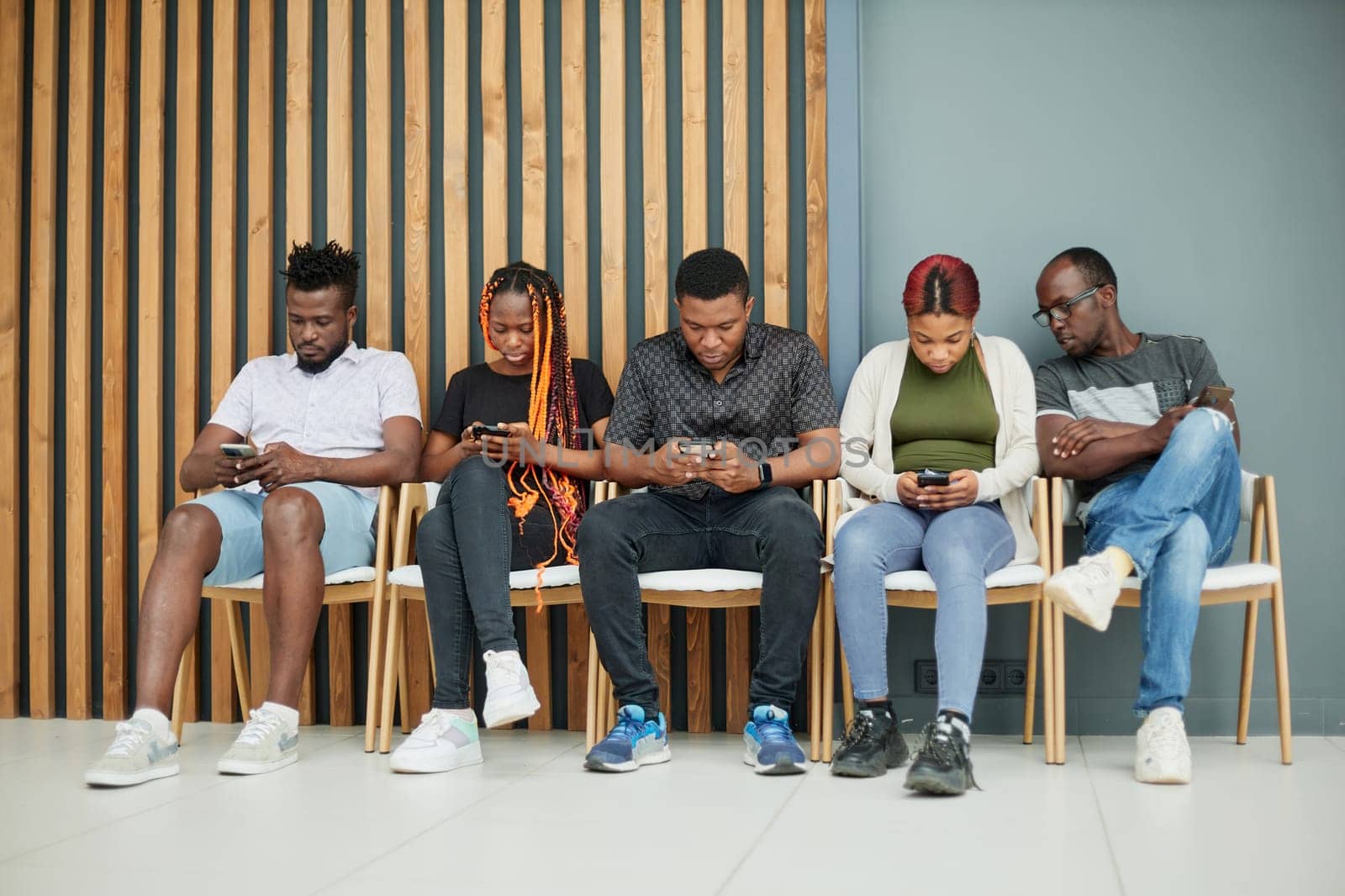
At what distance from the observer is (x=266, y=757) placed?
295cm

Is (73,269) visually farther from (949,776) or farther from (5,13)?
(949,776)

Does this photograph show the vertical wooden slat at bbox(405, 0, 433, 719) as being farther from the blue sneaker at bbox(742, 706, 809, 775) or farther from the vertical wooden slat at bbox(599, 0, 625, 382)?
the blue sneaker at bbox(742, 706, 809, 775)

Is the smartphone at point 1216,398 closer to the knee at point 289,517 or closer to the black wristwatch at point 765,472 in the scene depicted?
the black wristwatch at point 765,472

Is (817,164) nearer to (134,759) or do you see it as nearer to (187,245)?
(187,245)

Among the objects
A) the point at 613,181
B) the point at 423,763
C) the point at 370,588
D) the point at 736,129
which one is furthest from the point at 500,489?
the point at 736,129

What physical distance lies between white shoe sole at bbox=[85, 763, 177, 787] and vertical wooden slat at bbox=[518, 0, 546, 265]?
1784 mm

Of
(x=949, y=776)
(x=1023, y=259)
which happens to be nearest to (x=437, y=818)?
(x=949, y=776)

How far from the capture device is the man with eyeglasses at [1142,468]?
280 centimetres

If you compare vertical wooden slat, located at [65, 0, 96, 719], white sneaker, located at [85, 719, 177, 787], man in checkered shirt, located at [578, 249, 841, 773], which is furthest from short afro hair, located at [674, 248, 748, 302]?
vertical wooden slat, located at [65, 0, 96, 719]

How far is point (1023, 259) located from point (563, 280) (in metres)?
1.36

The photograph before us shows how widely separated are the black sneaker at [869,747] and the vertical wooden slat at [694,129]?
5.00 ft

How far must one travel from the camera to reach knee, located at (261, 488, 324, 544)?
3086mm

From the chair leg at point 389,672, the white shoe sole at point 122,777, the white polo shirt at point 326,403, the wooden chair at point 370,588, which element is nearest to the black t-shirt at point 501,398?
the white polo shirt at point 326,403

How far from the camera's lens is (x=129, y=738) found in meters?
2.79
